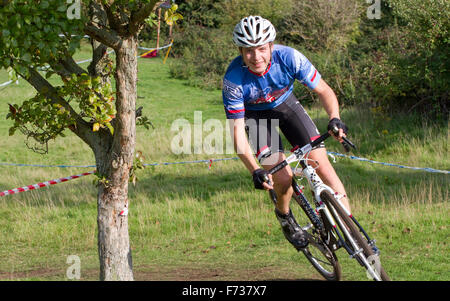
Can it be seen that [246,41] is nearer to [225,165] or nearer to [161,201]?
[161,201]

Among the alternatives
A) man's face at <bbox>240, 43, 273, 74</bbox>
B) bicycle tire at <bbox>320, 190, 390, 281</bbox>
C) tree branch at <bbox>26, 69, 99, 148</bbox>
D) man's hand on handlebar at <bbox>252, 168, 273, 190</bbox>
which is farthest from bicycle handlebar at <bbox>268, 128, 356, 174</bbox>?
tree branch at <bbox>26, 69, 99, 148</bbox>

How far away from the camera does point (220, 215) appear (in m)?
11.8

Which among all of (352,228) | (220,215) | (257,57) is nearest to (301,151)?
(352,228)

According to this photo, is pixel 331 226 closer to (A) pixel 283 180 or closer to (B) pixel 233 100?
(A) pixel 283 180

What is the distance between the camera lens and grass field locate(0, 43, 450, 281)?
28.1ft

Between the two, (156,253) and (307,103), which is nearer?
(156,253)

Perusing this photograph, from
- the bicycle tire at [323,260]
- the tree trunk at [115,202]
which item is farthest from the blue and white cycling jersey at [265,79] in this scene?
the bicycle tire at [323,260]

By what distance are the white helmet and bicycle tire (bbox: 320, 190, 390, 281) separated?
1.65 meters

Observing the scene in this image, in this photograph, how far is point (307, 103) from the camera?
24.5 meters

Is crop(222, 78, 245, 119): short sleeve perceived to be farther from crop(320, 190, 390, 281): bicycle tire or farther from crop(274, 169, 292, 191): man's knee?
crop(320, 190, 390, 281): bicycle tire

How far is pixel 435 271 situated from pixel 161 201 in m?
7.01

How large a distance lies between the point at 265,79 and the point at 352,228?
185cm
